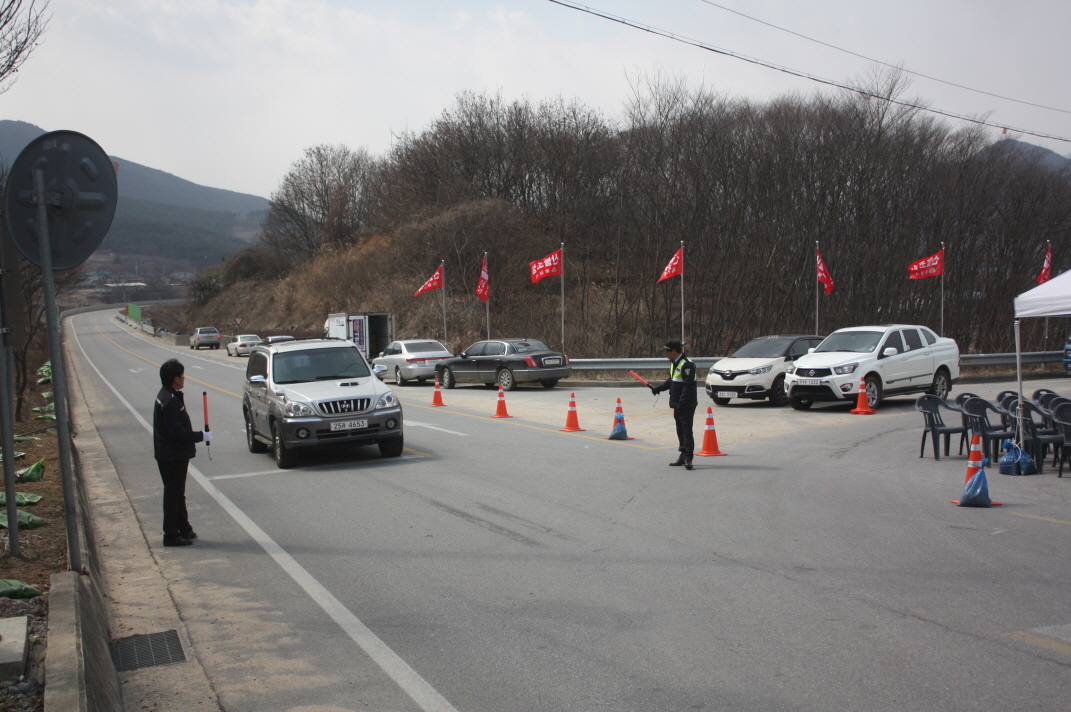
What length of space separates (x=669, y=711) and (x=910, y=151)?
39.7m

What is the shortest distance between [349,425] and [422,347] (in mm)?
18680

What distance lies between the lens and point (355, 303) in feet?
182

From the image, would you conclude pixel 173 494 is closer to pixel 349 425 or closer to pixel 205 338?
pixel 349 425

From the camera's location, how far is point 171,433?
757 centimetres

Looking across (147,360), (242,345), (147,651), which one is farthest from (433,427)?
(242,345)

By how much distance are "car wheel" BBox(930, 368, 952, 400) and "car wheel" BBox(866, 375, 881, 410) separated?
2.10 meters

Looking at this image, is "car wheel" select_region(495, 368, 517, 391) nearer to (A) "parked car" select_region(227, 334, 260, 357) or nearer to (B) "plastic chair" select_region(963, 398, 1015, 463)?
(B) "plastic chair" select_region(963, 398, 1015, 463)

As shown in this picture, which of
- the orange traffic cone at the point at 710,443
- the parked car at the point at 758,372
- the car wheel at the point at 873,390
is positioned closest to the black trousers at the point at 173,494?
the orange traffic cone at the point at 710,443

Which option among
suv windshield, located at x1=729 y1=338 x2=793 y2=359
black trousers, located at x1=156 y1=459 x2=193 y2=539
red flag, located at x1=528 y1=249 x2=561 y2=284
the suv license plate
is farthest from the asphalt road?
red flag, located at x1=528 y1=249 x2=561 y2=284

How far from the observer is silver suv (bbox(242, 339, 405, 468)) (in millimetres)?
11438

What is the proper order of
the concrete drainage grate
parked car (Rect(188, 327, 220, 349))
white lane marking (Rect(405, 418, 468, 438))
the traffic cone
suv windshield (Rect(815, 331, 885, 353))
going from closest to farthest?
the concrete drainage grate, the traffic cone, white lane marking (Rect(405, 418, 468, 438)), suv windshield (Rect(815, 331, 885, 353)), parked car (Rect(188, 327, 220, 349))

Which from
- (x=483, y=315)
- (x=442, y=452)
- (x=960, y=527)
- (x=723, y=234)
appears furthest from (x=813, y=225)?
(x=960, y=527)

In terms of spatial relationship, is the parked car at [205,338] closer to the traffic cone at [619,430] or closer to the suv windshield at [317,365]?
the suv windshield at [317,365]

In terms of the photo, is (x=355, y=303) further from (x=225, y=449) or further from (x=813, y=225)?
(x=225, y=449)
